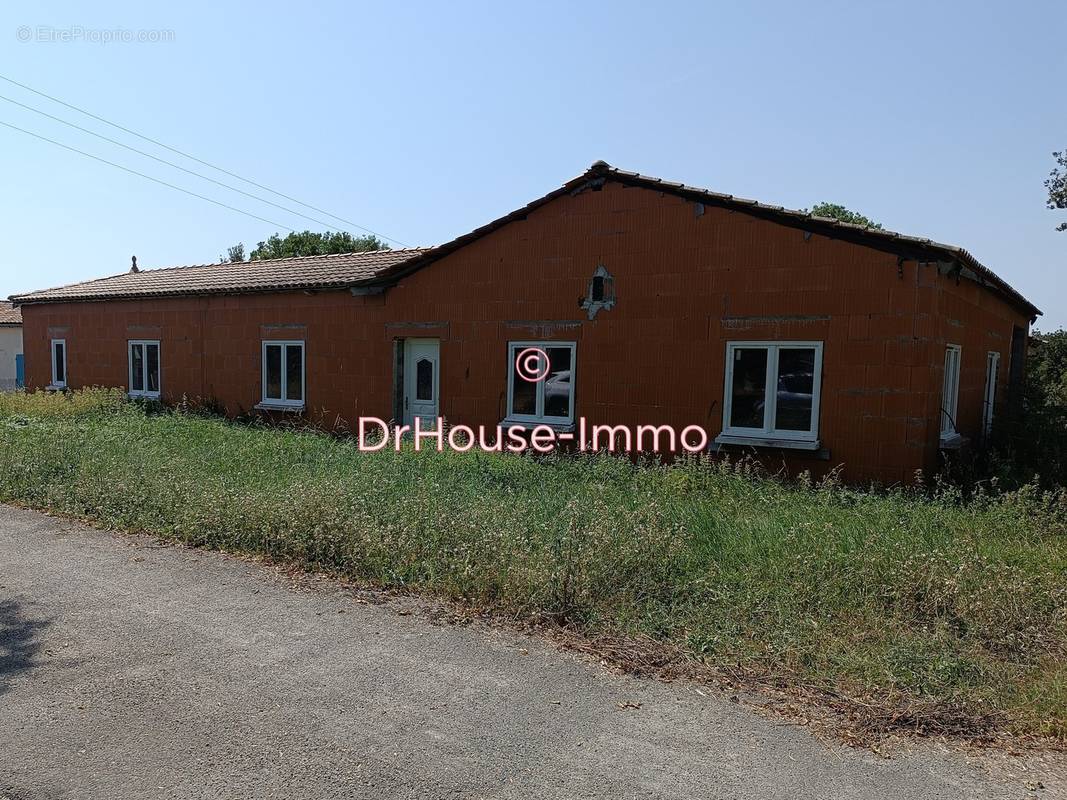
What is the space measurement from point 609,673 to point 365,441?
9826 mm

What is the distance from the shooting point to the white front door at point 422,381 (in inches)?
540

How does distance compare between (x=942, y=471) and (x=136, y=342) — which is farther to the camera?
(x=136, y=342)

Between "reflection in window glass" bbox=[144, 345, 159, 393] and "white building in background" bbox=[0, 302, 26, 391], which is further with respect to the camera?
"white building in background" bbox=[0, 302, 26, 391]

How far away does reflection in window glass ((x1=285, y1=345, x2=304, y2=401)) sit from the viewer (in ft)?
51.3

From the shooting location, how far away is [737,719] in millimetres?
4059

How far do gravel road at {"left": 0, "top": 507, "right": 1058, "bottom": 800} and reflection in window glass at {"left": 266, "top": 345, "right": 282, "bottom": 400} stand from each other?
10.6 meters

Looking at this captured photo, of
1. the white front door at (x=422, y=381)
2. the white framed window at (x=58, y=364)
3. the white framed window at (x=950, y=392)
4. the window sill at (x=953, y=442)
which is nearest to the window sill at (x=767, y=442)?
the window sill at (x=953, y=442)

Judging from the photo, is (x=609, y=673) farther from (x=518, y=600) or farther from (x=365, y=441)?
(x=365, y=441)

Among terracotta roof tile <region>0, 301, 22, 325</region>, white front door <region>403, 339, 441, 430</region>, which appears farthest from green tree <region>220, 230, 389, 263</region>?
white front door <region>403, 339, 441, 430</region>

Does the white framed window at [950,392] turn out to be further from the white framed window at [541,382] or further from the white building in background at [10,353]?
the white building in background at [10,353]

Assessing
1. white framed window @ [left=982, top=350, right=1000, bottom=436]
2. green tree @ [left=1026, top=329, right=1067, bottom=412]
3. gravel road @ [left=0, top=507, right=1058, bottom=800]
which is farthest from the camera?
green tree @ [left=1026, top=329, right=1067, bottom=412]

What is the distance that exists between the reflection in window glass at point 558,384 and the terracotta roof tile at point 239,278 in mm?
3648

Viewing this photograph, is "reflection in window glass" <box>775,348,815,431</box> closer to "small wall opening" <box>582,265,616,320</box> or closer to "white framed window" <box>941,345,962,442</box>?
"white framed window" <box>941,345,962,442</box>

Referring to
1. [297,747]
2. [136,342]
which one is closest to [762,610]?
[297,747]
